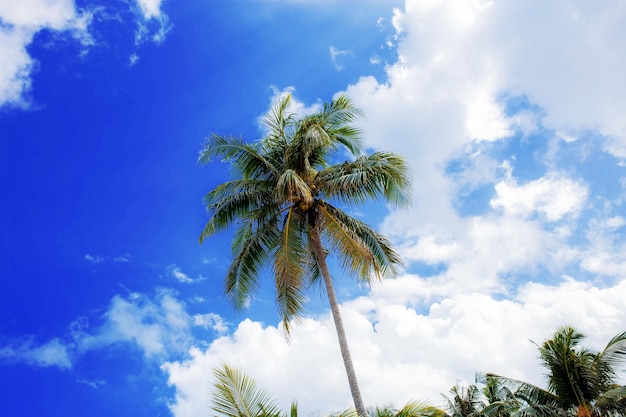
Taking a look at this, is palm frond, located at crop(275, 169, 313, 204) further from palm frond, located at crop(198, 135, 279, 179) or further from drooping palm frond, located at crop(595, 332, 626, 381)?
drooping palm frond, located at crop(595, 332, 626, 381)

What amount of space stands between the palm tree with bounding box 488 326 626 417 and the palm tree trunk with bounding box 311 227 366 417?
8.96 m

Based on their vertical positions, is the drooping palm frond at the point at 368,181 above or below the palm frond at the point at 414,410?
above

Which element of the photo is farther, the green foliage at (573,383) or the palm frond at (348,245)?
the green foliage at (573,383)

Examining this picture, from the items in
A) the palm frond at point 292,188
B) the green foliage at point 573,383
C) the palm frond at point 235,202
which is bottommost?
the green foliage at point 573,383

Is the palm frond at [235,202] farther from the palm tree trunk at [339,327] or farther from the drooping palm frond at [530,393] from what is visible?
the drooping palm frond at [530,393]

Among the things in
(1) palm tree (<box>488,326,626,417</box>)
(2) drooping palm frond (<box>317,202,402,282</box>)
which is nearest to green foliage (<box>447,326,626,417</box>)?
(1) palm tree (<box>488,326,626,417</box>)

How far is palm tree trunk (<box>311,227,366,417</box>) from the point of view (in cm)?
1150

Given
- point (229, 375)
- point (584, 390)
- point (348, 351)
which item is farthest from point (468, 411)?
point (229, 375)

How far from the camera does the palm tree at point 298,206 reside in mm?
13219

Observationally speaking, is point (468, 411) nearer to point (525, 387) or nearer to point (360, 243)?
point (525, 387)

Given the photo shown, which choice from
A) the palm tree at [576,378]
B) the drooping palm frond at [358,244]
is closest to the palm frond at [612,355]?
the palm tree at [576,378]

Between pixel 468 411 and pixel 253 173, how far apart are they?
17.8 meters

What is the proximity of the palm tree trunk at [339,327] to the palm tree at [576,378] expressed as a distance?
29.4 ft

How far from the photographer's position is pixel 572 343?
18562 millimetres
